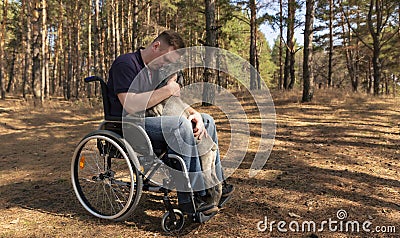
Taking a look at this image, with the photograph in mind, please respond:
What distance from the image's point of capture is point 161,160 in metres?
2.52

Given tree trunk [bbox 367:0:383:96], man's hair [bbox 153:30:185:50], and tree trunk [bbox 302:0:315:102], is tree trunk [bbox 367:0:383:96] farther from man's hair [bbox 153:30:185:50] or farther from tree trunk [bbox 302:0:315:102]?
man's hair [bbox 153:30:185:50]

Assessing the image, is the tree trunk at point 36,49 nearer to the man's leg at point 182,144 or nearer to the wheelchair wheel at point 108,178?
the wheelchair wheel at point 108,178

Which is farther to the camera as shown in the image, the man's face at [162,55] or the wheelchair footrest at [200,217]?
the man's face at [162,55]

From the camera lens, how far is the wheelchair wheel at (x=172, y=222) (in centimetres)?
240

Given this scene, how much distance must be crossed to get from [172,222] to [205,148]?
66cm

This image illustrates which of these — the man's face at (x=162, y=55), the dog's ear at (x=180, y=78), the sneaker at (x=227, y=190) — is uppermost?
the man's face at (x=162, y=55)

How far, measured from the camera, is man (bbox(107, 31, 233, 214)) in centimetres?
239

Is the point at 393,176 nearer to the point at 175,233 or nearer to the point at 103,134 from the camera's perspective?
the point at 175,233

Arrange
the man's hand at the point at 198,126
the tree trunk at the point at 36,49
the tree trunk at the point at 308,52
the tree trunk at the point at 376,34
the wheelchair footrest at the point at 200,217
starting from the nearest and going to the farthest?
the wheelchair footrest at the point at 200,217 → the man's hand at the point at 198,126 → the tree trunk at the point at 308,52 → the tree trunk at the point at 376,34 → the tree trunk at the point at 36,49

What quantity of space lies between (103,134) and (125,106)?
1.12ft

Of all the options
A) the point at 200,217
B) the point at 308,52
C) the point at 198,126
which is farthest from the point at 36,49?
the point at 200,217

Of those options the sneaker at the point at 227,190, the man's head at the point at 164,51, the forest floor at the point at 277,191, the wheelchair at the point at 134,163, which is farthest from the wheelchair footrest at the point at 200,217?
the man's head at the point at 164,51

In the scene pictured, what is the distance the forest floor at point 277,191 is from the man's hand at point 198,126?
2.60ft

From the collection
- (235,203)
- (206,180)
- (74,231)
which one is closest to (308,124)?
(235,203)
